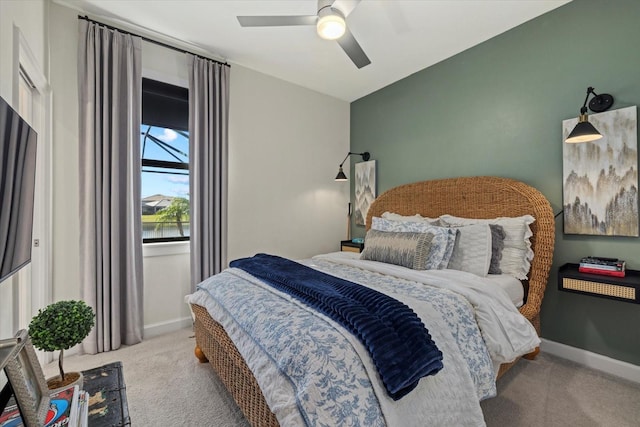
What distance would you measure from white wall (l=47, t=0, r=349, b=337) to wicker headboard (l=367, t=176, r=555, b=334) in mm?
974

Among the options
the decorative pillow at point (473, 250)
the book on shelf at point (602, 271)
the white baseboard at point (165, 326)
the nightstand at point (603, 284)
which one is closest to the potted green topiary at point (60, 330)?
the white baseboard at point (165, 326)

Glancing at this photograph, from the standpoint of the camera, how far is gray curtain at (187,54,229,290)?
296cm

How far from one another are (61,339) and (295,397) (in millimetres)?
1088

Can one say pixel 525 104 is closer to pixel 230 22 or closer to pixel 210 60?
pixel 230 22

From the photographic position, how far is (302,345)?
1.14m

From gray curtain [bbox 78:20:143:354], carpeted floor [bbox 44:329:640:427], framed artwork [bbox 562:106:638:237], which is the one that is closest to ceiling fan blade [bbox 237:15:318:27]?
gray curtain [bbox 78:20:143:354]

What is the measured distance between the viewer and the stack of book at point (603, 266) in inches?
76.9

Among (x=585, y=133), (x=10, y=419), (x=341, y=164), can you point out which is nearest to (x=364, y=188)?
(x=341, y=164)

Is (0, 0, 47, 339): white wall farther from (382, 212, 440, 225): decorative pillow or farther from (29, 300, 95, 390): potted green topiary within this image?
(382, 212, 440, 225): decorative pillow

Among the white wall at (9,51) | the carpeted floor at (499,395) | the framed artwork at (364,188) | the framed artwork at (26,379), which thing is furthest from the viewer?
the framed artwork at (364,188)

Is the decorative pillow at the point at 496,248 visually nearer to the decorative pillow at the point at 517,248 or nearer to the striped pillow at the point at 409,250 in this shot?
the decorative pillow at the point at 517,248

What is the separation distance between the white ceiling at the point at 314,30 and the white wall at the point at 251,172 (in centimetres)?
27

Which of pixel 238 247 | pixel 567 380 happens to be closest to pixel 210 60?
pixel 238 247

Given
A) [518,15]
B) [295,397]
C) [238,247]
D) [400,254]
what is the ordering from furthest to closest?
[238,247] → [518,15] → [400,254] → [295,397]
